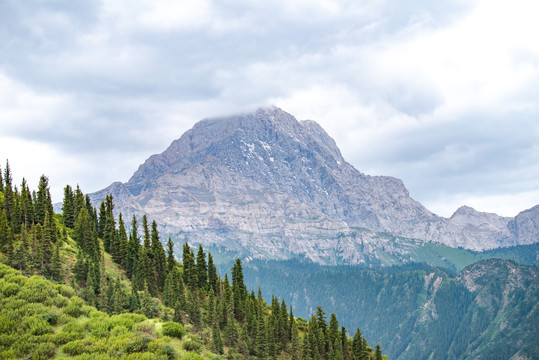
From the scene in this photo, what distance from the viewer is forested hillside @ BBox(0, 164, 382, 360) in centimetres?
3750

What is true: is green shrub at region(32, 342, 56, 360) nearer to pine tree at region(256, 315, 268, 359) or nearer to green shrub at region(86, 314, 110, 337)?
green shrub at region(86, 314, 110, 337)

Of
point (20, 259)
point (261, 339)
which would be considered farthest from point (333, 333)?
Result: point (20, 259)

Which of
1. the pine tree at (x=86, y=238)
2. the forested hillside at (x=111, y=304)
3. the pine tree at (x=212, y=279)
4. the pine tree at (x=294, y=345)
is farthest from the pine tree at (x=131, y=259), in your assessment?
the pine tree at (x=294, y=345)

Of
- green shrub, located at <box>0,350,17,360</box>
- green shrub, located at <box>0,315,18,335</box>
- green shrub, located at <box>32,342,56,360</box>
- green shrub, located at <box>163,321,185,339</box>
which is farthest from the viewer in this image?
green shrub, located at <box>163,321,185,339</box>

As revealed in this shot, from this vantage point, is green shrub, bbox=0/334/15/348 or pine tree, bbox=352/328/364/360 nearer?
green shrub, bbox=0/334/15/348

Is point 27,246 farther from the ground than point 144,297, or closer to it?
farther from the ground

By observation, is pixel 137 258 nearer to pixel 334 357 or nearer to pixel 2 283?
pixel 334 357

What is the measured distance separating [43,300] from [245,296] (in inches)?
4027

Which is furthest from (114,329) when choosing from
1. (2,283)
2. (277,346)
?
(277,346)

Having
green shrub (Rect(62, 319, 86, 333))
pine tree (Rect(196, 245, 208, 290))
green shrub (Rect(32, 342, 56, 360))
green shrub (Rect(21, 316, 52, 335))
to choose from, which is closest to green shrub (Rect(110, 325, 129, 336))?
green shrub (Rect(62, 319, 86, 333))

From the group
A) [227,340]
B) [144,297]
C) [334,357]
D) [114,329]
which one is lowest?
[334,357]

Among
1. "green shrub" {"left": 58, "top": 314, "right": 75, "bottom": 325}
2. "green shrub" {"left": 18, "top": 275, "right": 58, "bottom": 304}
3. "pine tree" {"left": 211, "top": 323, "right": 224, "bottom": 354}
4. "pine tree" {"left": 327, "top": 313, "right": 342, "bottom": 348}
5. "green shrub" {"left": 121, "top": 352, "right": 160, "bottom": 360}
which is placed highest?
"green shrub" {"left": 18, "top": 275, "right": 58, "bottom": 304}

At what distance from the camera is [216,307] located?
122250 millimetres

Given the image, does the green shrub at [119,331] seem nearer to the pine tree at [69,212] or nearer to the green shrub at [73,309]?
the green shrub at [73,309]
